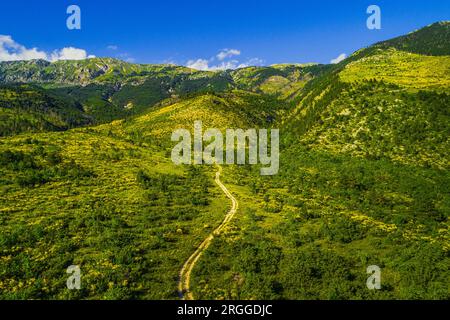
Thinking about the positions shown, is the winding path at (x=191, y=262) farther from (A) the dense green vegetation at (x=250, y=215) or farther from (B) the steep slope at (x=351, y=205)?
(B) the steep slope at (x=351, y=205)

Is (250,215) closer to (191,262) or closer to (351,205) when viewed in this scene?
(191,262)

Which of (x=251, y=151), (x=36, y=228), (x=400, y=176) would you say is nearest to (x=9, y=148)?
(x=36, y=228)

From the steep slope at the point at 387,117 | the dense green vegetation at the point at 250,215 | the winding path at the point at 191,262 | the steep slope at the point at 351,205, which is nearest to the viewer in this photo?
the winding path at the point at 191,262

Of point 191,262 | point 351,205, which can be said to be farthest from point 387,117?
point 191,262

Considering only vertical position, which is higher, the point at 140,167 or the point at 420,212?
the point at 140,167

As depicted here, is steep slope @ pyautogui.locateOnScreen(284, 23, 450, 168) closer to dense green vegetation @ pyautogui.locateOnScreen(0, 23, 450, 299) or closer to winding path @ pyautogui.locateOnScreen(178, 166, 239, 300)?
dense green vegetation @ pyautogui.locateOnScreen(0, 23, 450, 299)

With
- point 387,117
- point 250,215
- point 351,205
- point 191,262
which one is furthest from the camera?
point 387,117

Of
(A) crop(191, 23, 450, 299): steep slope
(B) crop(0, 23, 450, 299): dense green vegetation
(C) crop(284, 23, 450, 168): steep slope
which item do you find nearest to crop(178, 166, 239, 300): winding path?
(B) crop(0, 23, 450, 299): dense green vegetation

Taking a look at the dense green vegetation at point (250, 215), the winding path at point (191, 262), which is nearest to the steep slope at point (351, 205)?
the dense green vegetation at point (250, 215)

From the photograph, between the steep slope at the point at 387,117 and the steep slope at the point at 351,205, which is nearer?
the steep slope at the point at 351,205
